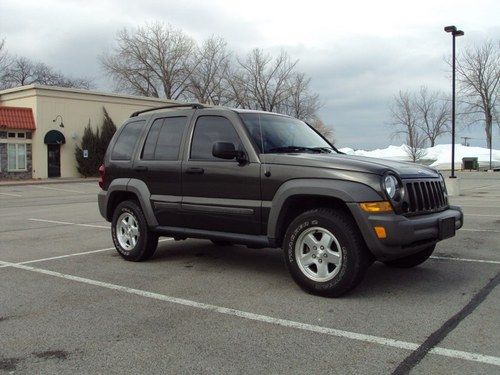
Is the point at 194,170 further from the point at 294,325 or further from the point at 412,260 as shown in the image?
the point at 412,260

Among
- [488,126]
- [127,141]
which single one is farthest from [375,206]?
[488,126]

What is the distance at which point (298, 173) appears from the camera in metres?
5.34

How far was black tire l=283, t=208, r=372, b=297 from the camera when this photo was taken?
5.00 metres

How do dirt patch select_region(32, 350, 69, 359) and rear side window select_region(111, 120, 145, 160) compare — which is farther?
rear side window select_region(111, 120, 145, 160)

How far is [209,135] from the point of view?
6.30 m

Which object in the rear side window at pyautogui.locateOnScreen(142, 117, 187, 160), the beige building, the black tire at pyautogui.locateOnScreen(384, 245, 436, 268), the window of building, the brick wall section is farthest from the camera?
the window of building

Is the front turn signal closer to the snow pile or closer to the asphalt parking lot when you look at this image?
the asphalt parking lot

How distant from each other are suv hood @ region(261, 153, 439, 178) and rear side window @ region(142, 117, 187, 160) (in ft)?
4.74

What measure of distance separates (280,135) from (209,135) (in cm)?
85

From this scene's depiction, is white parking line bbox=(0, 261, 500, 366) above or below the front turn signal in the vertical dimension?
below

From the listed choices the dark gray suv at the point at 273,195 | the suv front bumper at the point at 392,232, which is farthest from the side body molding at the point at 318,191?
the suv front bumper at the point at 392,232

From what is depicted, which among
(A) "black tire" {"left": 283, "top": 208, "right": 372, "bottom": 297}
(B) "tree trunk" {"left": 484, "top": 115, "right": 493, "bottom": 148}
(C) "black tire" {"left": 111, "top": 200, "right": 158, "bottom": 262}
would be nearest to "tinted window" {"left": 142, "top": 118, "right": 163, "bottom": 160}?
(C) "black tire" {"left": 111, "top": 200, "right": 158, "bottom": 262}

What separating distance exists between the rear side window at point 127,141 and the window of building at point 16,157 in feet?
97.0

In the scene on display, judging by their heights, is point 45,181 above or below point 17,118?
below
